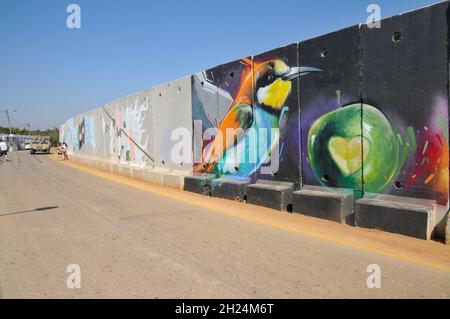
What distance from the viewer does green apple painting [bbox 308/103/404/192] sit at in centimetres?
658

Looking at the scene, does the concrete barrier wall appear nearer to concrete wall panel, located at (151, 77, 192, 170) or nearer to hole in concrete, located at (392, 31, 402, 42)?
hole in concrete, located at (392, 31, 402, 42)

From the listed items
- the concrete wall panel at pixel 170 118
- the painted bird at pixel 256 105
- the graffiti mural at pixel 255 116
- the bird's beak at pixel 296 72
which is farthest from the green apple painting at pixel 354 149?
the concrete wall panel at pixel 170 118

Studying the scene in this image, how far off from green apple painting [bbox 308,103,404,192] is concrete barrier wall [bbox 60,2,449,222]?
0.06 ft

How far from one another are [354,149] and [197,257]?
372 centimetres

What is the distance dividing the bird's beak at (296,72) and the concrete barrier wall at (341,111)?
0.02 meters

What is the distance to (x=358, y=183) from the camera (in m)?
7.09

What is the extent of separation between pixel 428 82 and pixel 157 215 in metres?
5.27

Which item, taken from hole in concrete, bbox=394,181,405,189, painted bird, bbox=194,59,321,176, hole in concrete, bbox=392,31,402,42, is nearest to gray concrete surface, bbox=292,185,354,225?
hole in concrete, bbox=394,181,405,189

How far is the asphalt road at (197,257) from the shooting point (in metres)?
3.93

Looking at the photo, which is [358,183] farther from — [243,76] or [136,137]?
[136,137]

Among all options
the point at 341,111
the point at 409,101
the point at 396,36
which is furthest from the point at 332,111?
the point at 396,36
